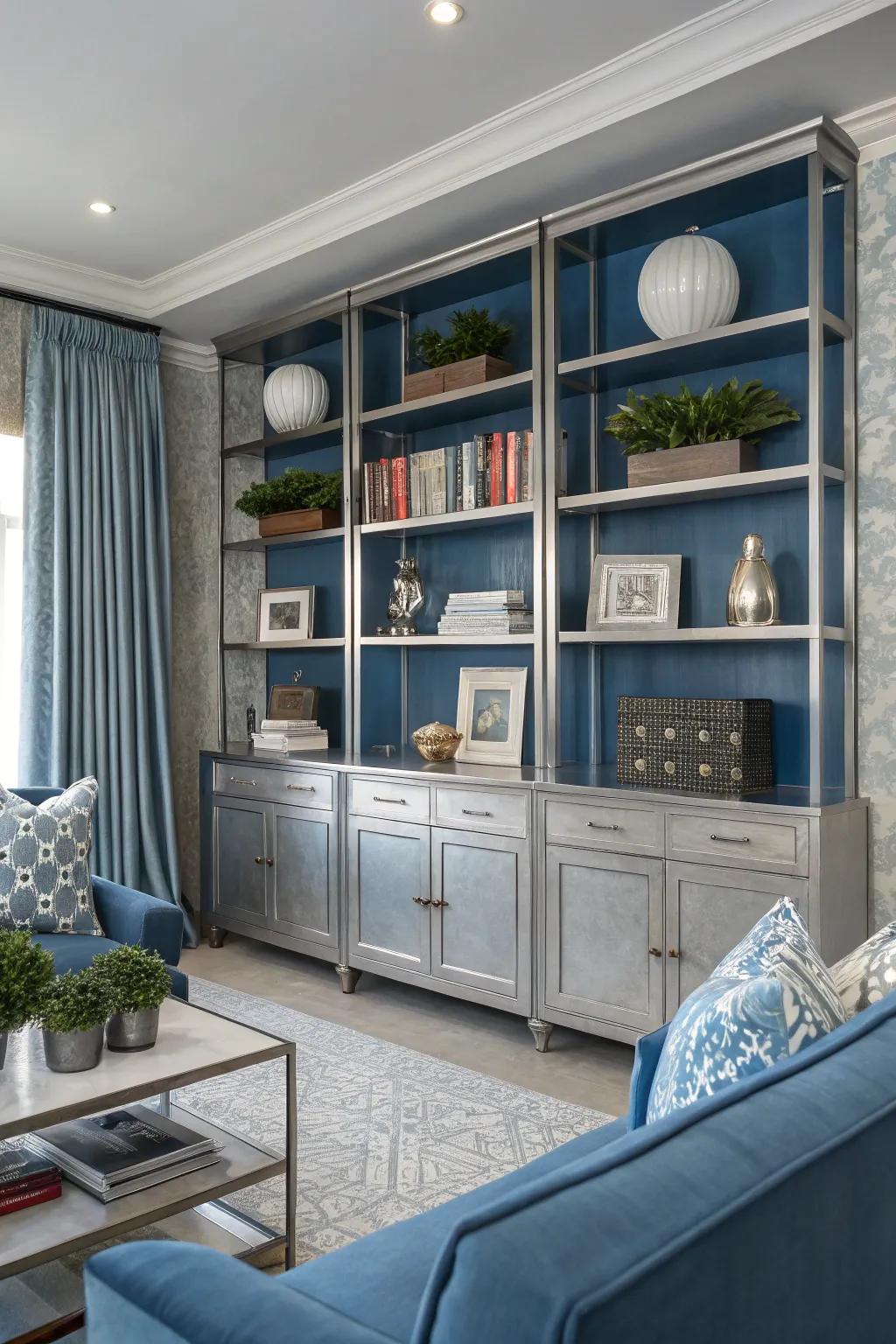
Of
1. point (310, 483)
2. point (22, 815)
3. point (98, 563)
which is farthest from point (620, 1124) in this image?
point (98, 563)

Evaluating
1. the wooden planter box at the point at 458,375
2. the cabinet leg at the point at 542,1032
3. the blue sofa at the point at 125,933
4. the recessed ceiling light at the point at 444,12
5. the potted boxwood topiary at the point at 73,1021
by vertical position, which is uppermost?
the recessed ceiling light at the point at 444,12

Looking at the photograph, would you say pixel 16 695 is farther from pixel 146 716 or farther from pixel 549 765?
pixel 549 765

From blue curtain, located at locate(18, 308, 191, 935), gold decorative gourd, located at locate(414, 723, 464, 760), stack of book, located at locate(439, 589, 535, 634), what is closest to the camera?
stack of book, located at locate(439, 589, 535, 634)

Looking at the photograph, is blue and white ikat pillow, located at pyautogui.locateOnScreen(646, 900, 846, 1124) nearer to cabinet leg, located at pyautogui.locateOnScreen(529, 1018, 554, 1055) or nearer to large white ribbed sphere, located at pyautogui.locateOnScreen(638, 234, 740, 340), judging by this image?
cabinet leg, located at pyautogui.locateOnScreen(529, 1018, 554, 1055)

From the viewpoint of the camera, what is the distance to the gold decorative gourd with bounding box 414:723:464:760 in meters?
3.91

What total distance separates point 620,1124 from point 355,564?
2.90m

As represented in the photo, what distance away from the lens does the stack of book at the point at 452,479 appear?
12.0ft

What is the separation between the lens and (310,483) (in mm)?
4398

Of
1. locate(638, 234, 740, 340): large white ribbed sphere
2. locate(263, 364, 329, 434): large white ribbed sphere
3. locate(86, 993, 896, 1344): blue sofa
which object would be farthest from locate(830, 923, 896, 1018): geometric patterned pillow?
locate(263, 364, 329, 434): large white ribbed sphere

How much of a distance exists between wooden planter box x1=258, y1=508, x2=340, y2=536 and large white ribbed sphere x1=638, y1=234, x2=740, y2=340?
1685 millimetres

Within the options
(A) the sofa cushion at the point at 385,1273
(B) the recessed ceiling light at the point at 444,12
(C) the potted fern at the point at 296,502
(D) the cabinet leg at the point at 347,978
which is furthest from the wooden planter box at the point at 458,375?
(A) the sofa cushion at the point at 385,1273

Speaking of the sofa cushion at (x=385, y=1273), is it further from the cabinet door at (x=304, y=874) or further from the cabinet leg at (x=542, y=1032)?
the cabinet door at (x=304, y=874)

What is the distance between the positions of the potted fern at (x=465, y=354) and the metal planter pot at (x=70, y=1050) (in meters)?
2.63

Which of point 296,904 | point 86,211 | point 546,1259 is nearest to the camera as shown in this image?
point 546,1259
